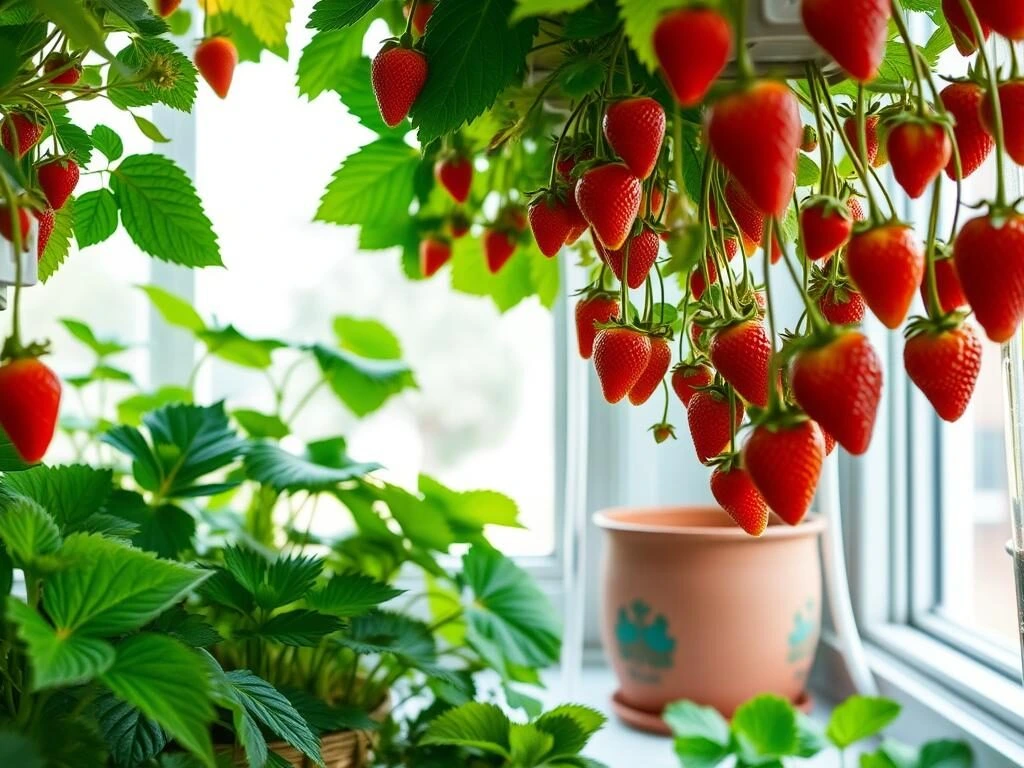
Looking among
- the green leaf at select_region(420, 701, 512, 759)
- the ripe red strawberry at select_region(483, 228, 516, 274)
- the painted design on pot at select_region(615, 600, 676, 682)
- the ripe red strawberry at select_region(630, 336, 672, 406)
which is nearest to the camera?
the ripe red strawberry at select_region(630, 336, 672, 406)

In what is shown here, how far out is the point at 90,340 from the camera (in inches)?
50.1

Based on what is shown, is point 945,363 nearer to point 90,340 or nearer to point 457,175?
point 457,175

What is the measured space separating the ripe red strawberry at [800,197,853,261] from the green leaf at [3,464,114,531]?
47cm

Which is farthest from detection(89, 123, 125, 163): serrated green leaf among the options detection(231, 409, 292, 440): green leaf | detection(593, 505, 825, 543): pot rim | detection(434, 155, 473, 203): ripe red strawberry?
detection(593, 505, 825, 543): pot rim

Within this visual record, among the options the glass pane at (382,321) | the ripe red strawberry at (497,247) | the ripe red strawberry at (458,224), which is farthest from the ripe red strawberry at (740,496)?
the glass pane at (382,321)


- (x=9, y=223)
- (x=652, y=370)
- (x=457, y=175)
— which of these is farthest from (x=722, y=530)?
(x=9, y=223)

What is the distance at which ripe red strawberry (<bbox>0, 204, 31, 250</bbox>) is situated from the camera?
46 cm

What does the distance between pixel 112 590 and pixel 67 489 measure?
9.1 inches

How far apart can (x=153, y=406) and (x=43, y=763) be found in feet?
2.98

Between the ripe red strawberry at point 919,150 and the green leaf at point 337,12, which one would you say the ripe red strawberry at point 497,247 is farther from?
the ripe red strawberry at point 919,150

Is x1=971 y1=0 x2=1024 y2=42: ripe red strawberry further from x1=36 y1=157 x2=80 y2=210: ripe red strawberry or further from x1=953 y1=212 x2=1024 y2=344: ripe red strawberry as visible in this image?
x1=36 y1=157 x2=80 y2=210: ripe red strawberry

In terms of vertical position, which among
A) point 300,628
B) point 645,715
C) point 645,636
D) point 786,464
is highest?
point 786,464

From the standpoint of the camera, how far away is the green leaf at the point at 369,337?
1.35m

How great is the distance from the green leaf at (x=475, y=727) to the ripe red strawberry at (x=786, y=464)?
47cm
